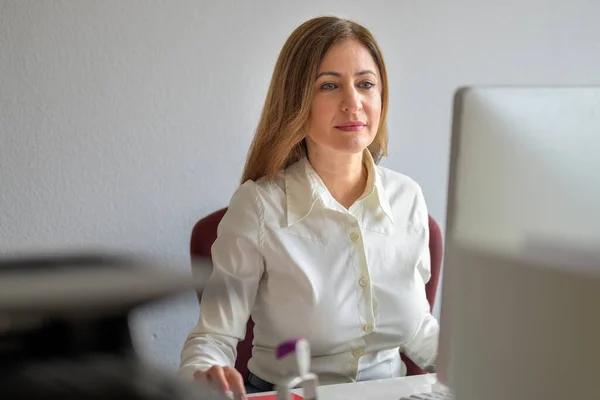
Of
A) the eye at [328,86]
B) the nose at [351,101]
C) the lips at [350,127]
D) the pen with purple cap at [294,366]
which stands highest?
the eye at [328,86]

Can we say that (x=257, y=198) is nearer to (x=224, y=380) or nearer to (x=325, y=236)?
(x=325, y=236)

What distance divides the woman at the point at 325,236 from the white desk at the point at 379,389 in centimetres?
20

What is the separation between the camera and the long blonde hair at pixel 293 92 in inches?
70.7

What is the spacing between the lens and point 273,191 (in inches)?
70.5

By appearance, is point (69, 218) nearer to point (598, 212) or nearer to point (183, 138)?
point (183, 138)

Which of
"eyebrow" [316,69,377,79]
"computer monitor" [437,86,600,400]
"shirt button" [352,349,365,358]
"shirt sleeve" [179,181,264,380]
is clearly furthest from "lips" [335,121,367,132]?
"computer monitor" [437,86,600,400]

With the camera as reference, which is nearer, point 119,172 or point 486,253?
point 486,253

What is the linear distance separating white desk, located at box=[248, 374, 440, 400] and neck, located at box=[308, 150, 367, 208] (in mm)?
446

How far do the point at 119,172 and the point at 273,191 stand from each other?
704 millimetres

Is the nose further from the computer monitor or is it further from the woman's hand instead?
the computer monitor

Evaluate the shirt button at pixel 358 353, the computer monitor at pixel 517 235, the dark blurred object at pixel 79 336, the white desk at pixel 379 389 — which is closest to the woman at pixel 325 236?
the shirt button at pixel 358 353

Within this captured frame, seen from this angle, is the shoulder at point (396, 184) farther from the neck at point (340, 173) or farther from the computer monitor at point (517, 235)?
the computer monitor at point (517, 235)

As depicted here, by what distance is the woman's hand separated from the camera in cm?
131

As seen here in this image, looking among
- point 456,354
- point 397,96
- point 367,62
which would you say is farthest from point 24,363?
point 397,96
